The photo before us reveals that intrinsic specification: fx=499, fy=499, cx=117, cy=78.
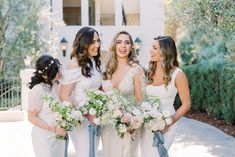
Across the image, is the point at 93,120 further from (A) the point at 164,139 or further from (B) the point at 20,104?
(B) the point at 20,104

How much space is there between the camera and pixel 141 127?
183 inches

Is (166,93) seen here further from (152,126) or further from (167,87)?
(152,126)

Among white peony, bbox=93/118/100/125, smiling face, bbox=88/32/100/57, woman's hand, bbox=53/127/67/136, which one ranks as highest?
smiling face, bbox=88/32/100/57

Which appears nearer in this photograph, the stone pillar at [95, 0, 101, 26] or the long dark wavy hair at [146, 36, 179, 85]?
the long dark wavy hair at [146, 36, 179, 85]

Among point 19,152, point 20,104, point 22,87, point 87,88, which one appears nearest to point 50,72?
point 87,88

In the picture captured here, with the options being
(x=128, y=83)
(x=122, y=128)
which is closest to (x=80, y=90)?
(x=128, y=83)

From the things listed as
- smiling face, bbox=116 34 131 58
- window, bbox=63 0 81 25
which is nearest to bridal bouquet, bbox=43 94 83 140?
smiling face, bbox=116 34 131 58

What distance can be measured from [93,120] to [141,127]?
19.0 inches

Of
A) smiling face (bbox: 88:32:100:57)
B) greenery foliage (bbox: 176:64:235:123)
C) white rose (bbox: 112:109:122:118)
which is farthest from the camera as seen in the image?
greenery foliage (bbox: 176:64:235:123)

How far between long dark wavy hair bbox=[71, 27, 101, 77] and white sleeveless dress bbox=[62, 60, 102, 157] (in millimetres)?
53

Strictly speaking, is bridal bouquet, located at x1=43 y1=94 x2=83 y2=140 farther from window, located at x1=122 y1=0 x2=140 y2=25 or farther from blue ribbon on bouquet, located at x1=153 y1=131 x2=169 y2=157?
window, located at x1=122 y1=0 x2=140 y2=25

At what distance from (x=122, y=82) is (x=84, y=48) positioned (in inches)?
19.6

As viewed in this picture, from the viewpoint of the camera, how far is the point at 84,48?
4.80m

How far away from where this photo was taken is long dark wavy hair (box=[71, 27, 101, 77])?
477 centimetres
